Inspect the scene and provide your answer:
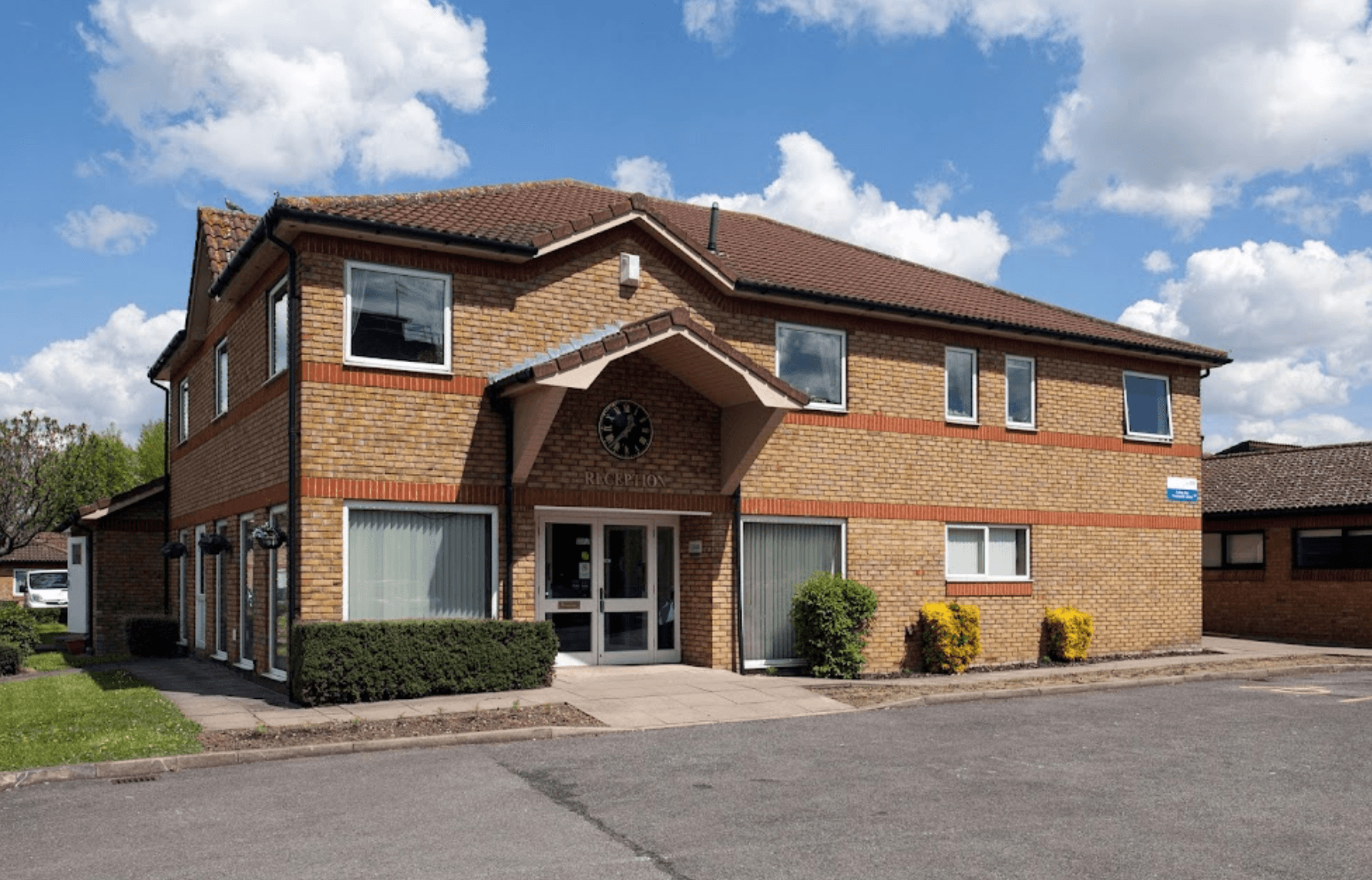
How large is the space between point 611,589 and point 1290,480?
17.1 meters

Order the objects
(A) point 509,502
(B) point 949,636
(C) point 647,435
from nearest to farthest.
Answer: (A) point 509,502, (C) point 647,435, (B) point 949,636

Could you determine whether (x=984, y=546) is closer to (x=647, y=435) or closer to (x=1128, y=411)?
(x=1128, y=411)

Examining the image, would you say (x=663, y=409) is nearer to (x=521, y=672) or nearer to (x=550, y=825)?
(x=521, y=672)

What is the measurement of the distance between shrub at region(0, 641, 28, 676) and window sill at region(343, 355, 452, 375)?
916 cm

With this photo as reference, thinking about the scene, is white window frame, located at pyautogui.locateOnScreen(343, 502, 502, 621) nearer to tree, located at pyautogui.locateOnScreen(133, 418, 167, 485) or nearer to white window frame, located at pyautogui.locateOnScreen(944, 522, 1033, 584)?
white window frame, located at pyautogui.locateOnScreen(944, 522, 1033, 584)

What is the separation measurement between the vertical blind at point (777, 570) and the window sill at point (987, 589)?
2094mm

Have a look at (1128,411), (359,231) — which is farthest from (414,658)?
(1128,411)

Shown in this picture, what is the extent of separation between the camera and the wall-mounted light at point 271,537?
14172 millimetres

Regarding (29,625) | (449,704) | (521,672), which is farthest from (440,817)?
(29,625)

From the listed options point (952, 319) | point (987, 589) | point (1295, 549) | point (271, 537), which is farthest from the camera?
point (1295, 549)

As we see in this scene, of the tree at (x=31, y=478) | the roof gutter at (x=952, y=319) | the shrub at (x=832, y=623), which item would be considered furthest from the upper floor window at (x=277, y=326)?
the tree at (x=31, y=478)

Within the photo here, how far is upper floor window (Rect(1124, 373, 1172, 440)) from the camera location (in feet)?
67.3

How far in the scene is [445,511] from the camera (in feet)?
47.3

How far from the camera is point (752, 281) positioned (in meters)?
16.5
